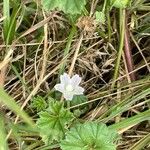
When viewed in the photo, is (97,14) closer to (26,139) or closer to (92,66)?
(92,66)

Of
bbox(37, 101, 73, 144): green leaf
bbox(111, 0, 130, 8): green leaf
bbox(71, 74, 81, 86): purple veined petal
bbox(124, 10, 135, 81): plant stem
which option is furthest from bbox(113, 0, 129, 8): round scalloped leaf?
bbox(37, 101, 73, 144): green leaf

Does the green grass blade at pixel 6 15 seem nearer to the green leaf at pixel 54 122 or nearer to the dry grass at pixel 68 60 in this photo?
the dry grass at pixel 68 60

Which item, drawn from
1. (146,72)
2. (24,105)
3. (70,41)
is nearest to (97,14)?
(70,41)

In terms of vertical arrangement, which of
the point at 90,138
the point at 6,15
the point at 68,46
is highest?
the point at 6,15

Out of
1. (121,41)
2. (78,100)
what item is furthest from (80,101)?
(121,41)

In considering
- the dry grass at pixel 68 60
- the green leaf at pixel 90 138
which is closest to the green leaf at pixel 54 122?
the green leaf at pixel 90 138

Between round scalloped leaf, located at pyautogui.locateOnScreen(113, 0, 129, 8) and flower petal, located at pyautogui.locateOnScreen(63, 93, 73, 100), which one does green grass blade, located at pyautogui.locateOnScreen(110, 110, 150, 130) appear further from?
round scalloped leaf, located at pyautogui.locateOnScreen(113, 0, 129, 8)

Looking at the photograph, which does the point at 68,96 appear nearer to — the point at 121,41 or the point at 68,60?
the point at 68,60
